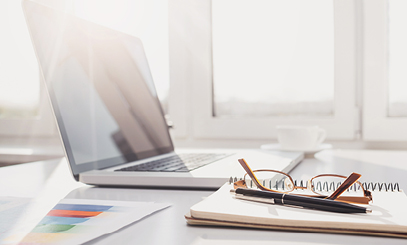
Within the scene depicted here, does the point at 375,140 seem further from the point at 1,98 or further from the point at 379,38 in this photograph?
the point at 1,98

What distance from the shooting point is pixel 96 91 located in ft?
2.68

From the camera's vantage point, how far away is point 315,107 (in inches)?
62.6

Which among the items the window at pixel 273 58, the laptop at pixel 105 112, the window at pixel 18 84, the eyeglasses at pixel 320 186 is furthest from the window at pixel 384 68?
the window at pixel 18 84

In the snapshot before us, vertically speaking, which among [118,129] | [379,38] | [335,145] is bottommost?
[335,145]

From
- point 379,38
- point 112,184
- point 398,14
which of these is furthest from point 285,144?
point 398,14

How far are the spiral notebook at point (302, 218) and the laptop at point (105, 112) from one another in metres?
0.18

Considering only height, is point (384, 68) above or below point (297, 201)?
above

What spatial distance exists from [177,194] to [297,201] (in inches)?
8.8

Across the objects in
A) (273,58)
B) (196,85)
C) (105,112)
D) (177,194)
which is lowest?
(177,194)

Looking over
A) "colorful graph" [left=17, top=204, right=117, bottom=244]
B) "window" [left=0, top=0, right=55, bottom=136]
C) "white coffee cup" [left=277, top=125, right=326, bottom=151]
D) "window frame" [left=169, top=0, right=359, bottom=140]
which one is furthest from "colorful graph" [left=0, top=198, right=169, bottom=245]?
"window" [left=0, top=0, right=55, bottom=136]

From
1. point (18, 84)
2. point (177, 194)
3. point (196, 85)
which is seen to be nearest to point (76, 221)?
point (177, 194)

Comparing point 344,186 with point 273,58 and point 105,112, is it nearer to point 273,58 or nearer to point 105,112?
A: point 105,112

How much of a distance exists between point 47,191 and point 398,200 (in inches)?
20.5

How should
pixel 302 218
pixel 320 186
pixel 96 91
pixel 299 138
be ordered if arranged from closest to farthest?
pixel 302 218, pixel 320 186, pixel 96 91, pixel 299 138
